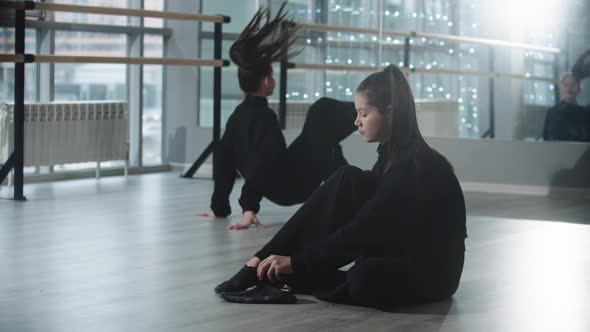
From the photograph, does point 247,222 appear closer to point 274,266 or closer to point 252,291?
point 252,291

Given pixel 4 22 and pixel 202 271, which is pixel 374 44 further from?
pixel 202 271

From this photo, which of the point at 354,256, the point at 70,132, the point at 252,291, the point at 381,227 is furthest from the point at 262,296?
the point at 70,132

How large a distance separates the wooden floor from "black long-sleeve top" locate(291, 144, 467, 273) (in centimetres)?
16

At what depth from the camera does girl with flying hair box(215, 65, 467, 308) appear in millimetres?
2758

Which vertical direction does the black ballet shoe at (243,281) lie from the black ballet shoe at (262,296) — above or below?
above

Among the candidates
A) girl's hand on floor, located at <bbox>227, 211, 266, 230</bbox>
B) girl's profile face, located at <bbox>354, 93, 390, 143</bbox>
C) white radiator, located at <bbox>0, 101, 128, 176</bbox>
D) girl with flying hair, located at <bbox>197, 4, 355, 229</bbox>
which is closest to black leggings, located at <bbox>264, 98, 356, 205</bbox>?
girl with flying hair, located at <bbox>197, 4, 355, 229</bbox>

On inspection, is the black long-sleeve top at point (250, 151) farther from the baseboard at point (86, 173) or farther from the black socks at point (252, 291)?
the baseboard at point (86, 173)

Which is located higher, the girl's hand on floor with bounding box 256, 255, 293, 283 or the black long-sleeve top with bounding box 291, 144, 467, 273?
the black long-sleeve top with bounding box 291, 144, 467, 273

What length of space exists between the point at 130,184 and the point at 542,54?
2.45 metres

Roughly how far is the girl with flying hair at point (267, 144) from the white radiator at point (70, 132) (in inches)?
70.5

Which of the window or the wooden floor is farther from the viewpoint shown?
the window

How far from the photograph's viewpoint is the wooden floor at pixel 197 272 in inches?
107

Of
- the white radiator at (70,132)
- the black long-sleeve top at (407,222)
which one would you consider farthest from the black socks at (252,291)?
the white radiator at (70,132)

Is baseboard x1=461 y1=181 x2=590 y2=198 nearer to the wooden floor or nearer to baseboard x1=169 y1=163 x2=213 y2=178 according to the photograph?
the wooden floor
